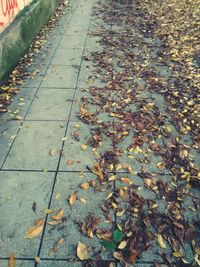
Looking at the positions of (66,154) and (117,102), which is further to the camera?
(117,102)

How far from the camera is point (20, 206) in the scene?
147 inches

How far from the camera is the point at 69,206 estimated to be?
3.76 m

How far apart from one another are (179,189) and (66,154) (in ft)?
5.98

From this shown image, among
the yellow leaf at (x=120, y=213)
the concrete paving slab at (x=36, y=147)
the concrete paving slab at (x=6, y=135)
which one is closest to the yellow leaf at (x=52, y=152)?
the concrete paving slab at (x=36, y=147)

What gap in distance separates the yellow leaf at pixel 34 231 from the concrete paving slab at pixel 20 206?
0.05 metres

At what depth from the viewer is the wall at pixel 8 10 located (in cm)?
648

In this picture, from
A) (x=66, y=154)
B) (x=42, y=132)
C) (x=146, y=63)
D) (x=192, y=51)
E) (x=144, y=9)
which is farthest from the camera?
(x=144, y=9)

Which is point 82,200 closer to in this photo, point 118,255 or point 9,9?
point 118,255

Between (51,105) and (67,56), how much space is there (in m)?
2.62

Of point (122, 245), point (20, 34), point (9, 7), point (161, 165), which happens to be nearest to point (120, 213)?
point (122, 245)

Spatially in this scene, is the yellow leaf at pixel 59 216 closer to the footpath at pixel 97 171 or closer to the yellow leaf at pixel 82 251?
the footpath at pixel 97 171

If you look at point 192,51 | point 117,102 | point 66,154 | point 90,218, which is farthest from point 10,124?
point 192,51

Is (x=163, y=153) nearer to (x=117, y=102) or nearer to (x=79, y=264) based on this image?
(x=117, y=102)

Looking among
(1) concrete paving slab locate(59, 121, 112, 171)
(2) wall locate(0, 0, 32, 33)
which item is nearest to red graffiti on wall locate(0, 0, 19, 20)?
(2) wall locate(0, 0, 32, 33)
